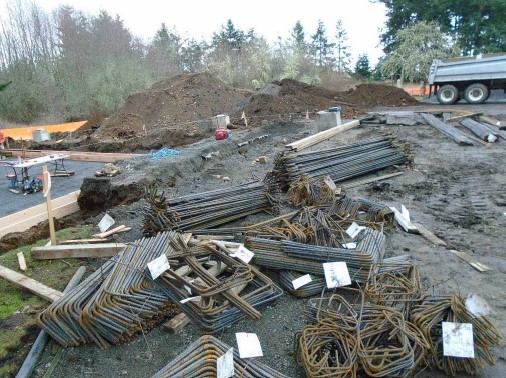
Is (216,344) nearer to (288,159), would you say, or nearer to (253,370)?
(253,370)

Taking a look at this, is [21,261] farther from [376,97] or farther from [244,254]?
[376,97]

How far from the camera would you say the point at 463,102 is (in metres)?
20.5

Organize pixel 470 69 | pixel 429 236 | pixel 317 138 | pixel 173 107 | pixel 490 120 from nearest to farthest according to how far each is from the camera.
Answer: pixel 429 236 → pixel 317 138 → pixel 490 120 → pixel 470 69 → pixel 173 107

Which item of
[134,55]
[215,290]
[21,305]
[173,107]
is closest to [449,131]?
[215,290]

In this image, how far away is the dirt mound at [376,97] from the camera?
2248cm

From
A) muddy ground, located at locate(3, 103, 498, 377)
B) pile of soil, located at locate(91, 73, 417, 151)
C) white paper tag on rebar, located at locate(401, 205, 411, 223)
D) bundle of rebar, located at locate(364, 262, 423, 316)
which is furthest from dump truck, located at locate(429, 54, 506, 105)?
bundle of rebar, located at locate(364, 262, 423, 316)

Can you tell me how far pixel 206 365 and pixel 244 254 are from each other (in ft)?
5.23

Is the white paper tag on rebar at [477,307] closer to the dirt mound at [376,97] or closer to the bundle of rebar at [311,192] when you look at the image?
the bundle of rebar at [311,192]

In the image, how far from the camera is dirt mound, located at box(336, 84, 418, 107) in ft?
73.8

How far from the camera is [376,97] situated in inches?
911

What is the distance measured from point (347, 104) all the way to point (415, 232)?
54.8 feet

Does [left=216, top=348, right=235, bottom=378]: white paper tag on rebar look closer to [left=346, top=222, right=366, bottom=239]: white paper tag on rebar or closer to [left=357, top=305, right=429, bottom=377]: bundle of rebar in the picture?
[left=357, top=305, right=429, bottom=377]: bundle of rebar

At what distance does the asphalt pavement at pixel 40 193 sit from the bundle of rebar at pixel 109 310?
20.2 feet

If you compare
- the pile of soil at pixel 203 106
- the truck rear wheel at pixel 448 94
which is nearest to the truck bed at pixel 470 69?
the truck rear wheel at pixel 448 94
